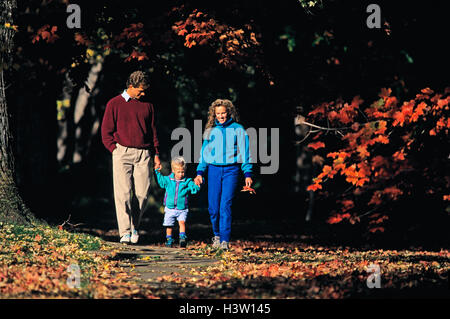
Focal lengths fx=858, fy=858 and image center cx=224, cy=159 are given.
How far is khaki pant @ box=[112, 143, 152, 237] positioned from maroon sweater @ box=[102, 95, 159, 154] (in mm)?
100

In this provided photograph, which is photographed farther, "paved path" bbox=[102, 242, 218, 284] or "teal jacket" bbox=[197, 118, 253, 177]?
"teal jacket" bbox=[197, 118, 253, 177]

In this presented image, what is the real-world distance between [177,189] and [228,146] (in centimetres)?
109

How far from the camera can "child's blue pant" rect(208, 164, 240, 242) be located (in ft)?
36.8

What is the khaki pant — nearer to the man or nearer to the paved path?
the man

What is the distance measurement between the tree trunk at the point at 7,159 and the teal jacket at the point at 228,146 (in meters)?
2.80

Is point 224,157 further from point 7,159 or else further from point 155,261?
point 7,159

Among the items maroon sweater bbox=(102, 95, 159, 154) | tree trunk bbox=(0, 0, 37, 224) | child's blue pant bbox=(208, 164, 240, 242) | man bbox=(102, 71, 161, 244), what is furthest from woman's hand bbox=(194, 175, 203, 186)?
tree trunk bbox=(0, 0, 37, 224)

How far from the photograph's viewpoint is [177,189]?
1173 centimetres

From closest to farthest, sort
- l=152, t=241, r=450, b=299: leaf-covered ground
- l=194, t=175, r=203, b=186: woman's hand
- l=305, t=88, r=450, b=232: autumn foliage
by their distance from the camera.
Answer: l=152, t=241, r=450, b=299: leaf-covered ground, l=194, t=175, r=203, b=186: woman's hand, l=305, t=88, r=450, b=232: autumn foliage

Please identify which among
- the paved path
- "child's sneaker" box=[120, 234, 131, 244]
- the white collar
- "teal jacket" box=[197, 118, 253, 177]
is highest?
the white collar

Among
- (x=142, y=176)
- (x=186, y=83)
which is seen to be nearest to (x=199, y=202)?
(x=186, y=83)

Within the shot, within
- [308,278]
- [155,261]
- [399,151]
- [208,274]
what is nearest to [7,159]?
[155,261]

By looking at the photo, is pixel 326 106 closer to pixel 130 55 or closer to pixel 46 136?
pixel 130 55

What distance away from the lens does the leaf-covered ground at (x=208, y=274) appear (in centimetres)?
757
